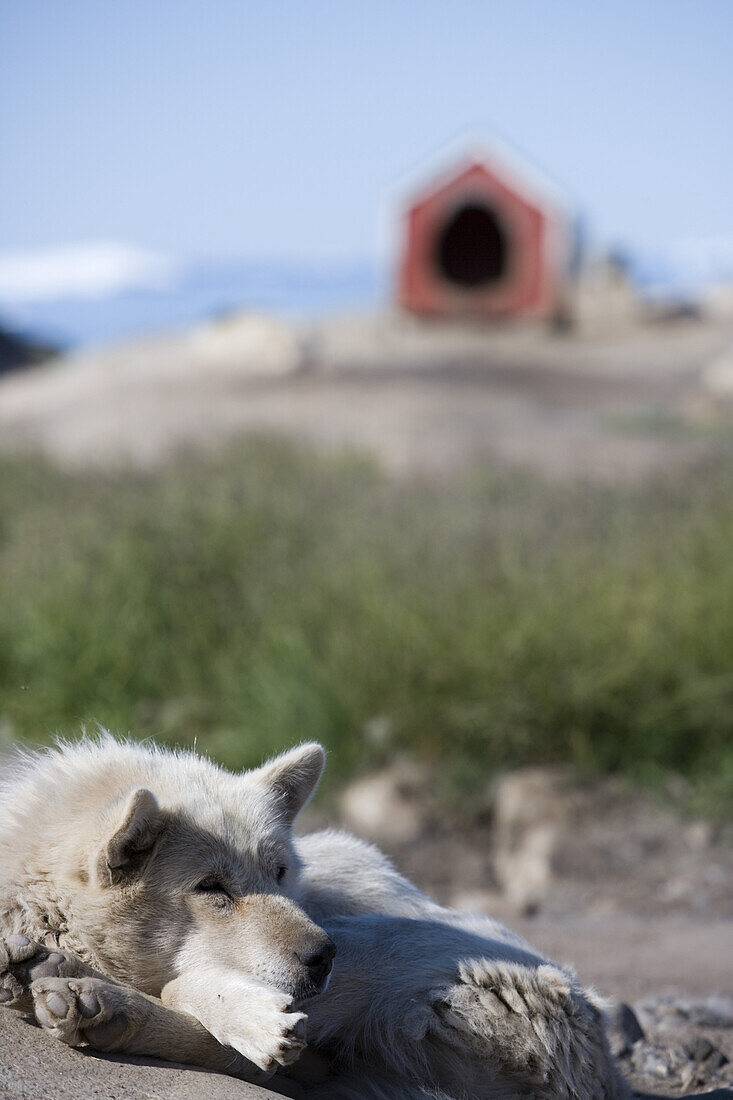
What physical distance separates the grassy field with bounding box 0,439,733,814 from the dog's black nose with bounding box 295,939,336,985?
5839mm

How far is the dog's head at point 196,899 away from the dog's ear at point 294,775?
26 centimetres

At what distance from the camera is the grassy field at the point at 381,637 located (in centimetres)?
896

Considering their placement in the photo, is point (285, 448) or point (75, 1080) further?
point (285, 448)

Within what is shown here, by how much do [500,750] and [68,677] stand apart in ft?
11.2

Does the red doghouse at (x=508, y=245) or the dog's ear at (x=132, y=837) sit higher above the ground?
the red doghouse at (x=508, y=245)

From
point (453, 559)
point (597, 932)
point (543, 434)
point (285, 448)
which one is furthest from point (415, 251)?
point (597, 932)

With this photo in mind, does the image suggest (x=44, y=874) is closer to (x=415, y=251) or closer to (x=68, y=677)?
(x=68, y=677)

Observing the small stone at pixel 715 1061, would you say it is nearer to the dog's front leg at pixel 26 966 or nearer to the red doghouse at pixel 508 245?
the dog's front leg at pixel 26 966

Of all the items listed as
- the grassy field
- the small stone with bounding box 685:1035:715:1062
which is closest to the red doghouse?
the grassy field

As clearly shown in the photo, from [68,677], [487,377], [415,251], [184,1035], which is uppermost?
[415,251]

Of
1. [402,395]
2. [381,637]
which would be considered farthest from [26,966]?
[402,395]

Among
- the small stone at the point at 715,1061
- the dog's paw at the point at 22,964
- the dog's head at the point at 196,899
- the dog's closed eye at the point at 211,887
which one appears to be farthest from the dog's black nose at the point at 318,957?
the small stone at the point at 715,1061

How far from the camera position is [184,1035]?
2969mm

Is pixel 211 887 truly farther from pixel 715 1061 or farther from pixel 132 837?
pixel 715 1061
